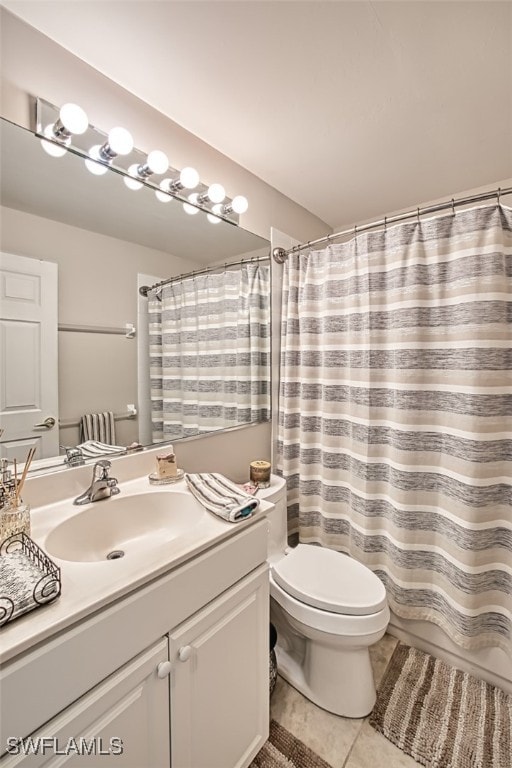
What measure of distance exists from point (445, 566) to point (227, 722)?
3.31 ft

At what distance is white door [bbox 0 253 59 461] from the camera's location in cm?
94

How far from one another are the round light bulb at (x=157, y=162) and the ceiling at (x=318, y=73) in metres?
0.23

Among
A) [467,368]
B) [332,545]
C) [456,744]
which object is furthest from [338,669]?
[467,368]

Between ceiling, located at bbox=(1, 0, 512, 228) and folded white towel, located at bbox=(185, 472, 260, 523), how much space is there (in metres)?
1.45

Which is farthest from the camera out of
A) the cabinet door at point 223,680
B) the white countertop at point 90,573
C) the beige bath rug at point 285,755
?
the beige bath rug at point 285,755

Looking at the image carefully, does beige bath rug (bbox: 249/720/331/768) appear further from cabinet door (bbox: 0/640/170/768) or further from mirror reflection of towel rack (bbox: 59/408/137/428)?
mirror reflection of towel rack (bbox: 59/408/137/428)

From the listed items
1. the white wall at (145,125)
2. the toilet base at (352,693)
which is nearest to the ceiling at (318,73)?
the white wall at (145,125)

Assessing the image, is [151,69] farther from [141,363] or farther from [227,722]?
[227,722]

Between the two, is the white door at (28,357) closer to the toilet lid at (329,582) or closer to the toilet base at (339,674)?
the toilet lid at (329,582)

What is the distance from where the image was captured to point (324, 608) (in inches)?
Result: 45.8

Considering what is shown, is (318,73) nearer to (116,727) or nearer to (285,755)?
(116,727)

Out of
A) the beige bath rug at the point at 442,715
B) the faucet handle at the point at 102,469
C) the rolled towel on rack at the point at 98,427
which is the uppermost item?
the rolled towel on rack at the point at 98,427

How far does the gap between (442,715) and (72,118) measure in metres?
2.43

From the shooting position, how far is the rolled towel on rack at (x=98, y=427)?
1.13 meters
